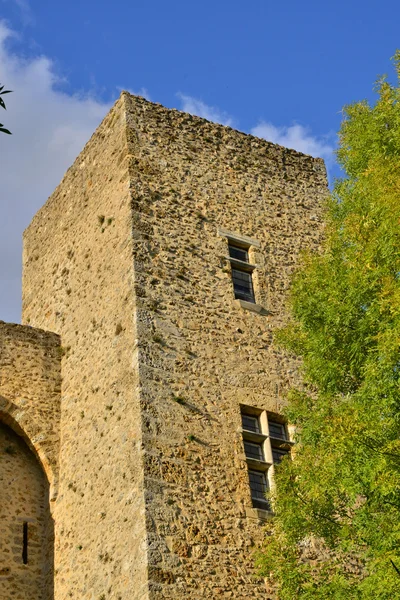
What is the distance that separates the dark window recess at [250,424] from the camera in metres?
13.5

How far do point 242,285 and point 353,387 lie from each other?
4330 millimetres

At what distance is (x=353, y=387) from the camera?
1105 centimetres

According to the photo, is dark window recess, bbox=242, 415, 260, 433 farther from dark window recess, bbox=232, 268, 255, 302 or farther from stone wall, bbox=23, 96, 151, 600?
dark window recess, bbox=232, 268, 255, 302

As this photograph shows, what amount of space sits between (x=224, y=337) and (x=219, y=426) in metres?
1.48

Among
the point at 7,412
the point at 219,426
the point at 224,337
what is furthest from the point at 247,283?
the point at 7,412

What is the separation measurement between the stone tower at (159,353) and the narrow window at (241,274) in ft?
0.07

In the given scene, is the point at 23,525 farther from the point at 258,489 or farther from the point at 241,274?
the point at 241,274

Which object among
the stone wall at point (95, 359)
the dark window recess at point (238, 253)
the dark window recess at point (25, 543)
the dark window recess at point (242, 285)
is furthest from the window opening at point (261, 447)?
the dark window recess at point (25, 543)

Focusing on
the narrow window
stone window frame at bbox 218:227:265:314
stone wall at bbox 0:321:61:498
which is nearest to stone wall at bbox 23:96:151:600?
stone wall at bbox 0:321:61:498

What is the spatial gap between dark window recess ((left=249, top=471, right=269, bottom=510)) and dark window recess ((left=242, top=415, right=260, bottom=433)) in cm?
61

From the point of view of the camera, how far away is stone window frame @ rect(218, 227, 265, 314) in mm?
14762

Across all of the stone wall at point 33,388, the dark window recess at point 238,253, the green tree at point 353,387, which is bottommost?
the green tree at point 353,387

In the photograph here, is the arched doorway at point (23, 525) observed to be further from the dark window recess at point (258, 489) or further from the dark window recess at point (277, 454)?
the dark window recess at point (277, 454)

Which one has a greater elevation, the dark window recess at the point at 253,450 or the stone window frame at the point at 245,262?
the stone window frame at the point at 245,262
